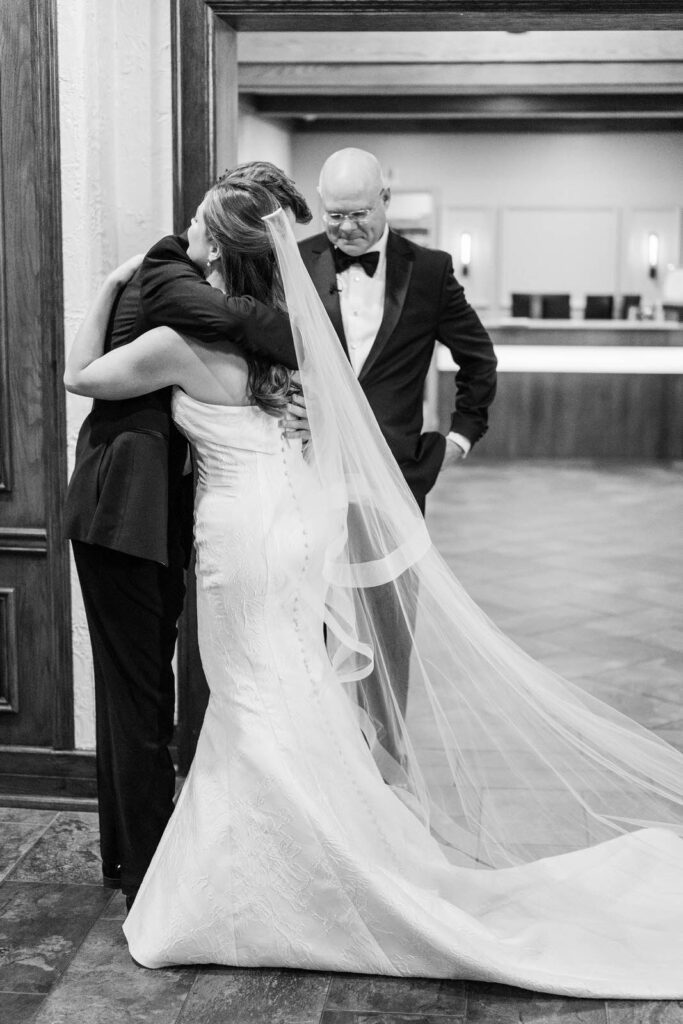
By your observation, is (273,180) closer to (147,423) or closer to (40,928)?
(147,423)

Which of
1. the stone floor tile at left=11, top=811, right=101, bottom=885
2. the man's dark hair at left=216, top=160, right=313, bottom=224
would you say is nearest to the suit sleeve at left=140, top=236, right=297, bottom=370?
the man's dark hair at left=216, top=160, right=313, bottom=224

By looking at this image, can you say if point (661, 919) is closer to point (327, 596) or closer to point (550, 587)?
point (327, 596)

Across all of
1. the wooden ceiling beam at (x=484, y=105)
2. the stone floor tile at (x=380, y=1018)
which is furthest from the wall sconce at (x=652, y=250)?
the stone floor tile at (x=380, y=1018)

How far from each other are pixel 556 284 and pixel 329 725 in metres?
13.7

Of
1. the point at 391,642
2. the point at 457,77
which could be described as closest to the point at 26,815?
the point at 391,642

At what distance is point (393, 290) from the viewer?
133 inches

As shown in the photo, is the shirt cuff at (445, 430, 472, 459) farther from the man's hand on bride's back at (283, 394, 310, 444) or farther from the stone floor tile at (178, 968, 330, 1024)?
the stone floor tile at (178, 968, 330, 1024)

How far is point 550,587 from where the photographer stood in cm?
642

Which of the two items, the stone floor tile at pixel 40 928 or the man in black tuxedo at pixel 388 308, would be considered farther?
the man in black tuxedo at pixel 388 308

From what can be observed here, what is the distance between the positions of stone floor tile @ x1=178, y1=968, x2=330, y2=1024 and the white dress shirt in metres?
1.64

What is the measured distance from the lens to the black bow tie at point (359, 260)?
11.1 ft

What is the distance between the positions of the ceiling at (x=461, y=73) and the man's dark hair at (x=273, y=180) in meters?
6.33

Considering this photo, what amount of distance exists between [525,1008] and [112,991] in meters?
0.86

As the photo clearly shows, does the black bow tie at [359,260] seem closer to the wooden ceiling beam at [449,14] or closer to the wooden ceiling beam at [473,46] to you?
the wooden ceiling beam at [449,14]
